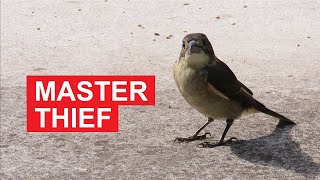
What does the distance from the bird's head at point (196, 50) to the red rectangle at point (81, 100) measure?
1.16m

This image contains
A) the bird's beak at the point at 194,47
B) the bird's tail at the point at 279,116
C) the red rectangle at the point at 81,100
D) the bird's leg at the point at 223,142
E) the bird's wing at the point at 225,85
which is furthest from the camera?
the red rectangle at the point at 81,100

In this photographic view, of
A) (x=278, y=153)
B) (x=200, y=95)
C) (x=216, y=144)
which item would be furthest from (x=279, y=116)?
(x=200, y=95)

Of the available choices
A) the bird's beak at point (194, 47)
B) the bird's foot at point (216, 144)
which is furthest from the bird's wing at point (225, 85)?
the bird's foot at point (216, 144)

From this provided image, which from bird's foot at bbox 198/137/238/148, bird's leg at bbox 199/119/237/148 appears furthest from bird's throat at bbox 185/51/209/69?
bird's foot at bbox 198/137/238/148

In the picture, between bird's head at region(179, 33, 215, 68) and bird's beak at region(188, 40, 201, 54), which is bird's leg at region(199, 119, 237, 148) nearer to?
bird's head at region(179, 33, 215, 68)

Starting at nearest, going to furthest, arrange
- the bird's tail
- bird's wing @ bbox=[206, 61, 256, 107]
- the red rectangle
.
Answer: bird's wing @ bbox=[206, 61, 256, 107]
the bird's tail
the red rectangle

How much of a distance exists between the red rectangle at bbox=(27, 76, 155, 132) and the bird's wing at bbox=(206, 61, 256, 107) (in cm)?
113

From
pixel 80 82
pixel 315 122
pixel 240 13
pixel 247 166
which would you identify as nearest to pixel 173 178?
pixel 247 166

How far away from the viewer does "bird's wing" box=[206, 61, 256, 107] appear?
491cm

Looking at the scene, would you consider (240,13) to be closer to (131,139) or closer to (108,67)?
(108,67)

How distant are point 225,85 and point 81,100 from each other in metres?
2.03

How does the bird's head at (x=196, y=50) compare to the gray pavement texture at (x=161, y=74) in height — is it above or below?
above

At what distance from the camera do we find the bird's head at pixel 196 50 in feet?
15.8

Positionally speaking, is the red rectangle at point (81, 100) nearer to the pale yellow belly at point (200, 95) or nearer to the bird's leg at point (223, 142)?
the bird's leg at point (223, 142)
